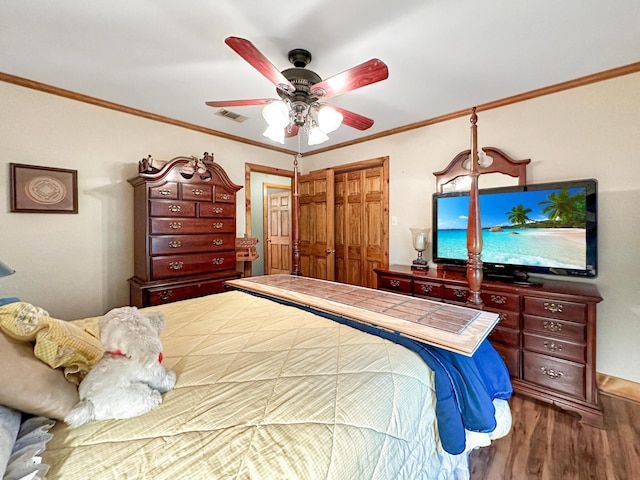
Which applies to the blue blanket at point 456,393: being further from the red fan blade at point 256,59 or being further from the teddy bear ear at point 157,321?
the red fan blade at point 256,59

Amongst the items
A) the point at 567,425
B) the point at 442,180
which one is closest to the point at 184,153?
the point at 442,180

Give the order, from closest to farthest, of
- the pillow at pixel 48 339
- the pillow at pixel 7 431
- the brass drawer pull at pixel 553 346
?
1. the pillow at pixel 7 431
2. the pillow at pixel 48 339
3. the brass drawer pull at pixel 553 346

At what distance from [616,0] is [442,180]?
1.64m

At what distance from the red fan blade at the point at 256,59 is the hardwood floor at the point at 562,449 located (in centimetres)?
242

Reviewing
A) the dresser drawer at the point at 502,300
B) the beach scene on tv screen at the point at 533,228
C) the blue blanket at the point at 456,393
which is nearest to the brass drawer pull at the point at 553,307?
the dresser drawer at the point at 502,300

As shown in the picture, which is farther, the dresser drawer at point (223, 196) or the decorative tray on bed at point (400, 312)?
the dresser drawer at point (223, 196)

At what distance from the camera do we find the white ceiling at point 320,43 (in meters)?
1.51

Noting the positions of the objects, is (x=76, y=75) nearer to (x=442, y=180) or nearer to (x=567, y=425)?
(x=442, y=180)

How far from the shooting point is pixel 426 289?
2.57 meters

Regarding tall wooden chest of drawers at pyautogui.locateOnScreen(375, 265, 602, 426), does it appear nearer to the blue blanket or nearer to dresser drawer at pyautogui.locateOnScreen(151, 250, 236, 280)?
the blue blanket

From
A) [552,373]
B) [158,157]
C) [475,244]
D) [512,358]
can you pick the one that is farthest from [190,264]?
[552,373]

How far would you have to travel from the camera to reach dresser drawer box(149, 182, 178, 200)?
2510mm

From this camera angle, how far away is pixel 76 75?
2.17m

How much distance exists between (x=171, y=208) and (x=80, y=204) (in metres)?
0.80
